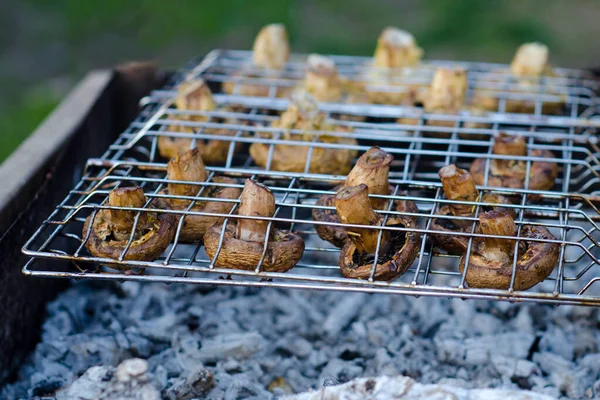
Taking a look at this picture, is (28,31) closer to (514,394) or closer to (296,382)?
(296,382)

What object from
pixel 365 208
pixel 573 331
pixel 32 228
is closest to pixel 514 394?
pixel 365 208

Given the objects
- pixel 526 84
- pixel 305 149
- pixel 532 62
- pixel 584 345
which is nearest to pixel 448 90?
pixel 526 84

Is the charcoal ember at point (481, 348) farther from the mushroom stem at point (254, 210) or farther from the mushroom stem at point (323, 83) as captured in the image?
the mushroom stem at point (323, 83)

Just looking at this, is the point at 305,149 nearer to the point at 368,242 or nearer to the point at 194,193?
the point at 194,193

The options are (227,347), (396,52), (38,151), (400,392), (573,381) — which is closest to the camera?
(400,392)

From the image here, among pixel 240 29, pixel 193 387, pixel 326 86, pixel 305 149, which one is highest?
pixel 240 29

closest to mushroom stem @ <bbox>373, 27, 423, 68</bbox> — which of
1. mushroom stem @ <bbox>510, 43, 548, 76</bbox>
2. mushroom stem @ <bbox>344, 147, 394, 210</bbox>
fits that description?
mushroom stem @ <bbox>510, 43, 548, 76</bbox>
